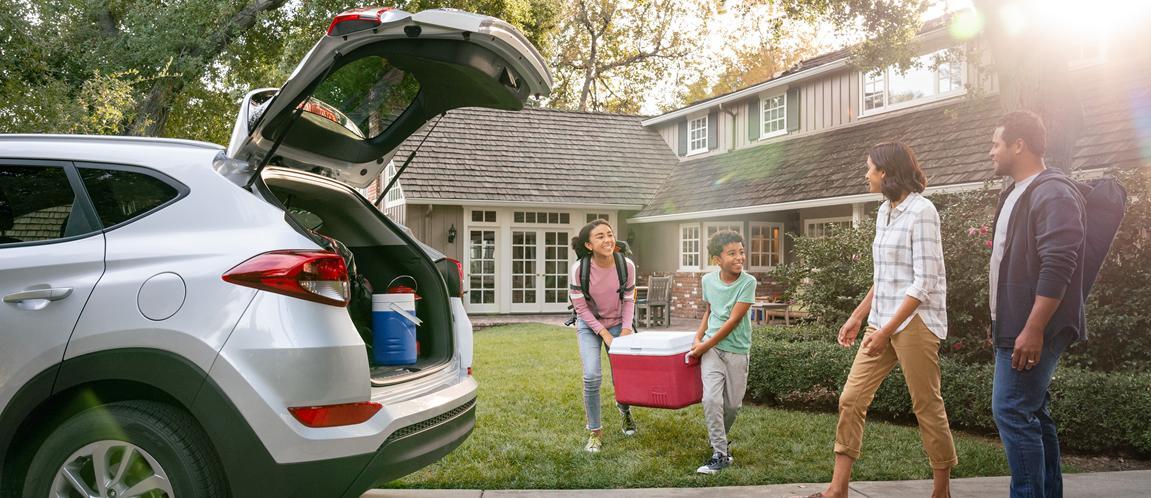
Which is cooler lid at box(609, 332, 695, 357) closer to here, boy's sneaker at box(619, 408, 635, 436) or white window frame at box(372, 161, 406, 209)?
boy's sneaker at box(619, 408, 635, 436)

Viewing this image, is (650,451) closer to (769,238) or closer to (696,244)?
(769,238)

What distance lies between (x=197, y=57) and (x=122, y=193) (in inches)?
683

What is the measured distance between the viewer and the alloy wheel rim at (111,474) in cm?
296

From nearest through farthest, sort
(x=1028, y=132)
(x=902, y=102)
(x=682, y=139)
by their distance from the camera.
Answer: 1. (x=1028, y=132)
2. (x=902, y=102)
3. (x=682, y=139)

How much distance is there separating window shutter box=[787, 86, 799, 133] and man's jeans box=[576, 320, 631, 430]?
546 inches

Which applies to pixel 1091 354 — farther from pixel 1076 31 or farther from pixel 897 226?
pixel 897 226

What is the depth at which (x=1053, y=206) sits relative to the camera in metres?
3.45

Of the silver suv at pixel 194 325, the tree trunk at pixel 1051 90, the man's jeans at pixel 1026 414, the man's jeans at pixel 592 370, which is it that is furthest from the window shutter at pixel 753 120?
the silver suv at pixel 194 325

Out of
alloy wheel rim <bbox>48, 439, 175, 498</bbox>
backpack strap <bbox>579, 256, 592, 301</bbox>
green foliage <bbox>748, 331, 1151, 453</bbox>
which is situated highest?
backpack strap <bbox>579, 256, 592, 301</bbox>

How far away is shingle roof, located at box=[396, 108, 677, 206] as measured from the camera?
1989cm

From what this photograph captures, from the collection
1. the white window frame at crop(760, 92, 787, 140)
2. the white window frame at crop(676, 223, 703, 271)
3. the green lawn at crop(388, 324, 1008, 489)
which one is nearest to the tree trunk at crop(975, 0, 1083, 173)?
the green lawn at crop(388, 324, 1008, 489)

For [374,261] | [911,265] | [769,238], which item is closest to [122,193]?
[374,261]

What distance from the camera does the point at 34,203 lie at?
10.9 ft

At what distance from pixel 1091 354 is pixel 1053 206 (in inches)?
160
